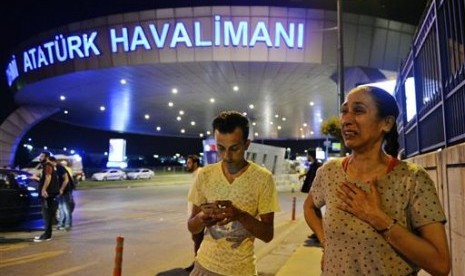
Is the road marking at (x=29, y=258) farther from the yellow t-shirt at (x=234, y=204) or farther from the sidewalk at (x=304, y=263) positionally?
the yellow t-shirt at (x=234, y=204)

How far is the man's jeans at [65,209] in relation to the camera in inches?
462

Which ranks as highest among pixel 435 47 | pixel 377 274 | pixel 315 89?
pixel 315 89

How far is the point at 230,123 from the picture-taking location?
296cm

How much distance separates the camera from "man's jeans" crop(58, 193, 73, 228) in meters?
11.7

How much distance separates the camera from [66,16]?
94.6ft

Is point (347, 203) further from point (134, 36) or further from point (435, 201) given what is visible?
point (134, 36)

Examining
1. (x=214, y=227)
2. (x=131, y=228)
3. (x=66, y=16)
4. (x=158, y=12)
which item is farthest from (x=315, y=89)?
(x=214, y=227)

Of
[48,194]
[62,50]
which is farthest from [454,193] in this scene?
[62,50]

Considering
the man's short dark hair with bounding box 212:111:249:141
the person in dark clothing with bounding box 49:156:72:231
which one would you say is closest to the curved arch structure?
the person in dark clothing with bounding box 49:156:72:231

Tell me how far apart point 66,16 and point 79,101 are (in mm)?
10725

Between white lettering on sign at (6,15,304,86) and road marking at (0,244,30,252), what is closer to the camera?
road marking at (0,244,30,252)

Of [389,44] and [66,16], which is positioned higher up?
[66,16]

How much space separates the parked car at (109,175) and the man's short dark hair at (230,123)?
48.3 m

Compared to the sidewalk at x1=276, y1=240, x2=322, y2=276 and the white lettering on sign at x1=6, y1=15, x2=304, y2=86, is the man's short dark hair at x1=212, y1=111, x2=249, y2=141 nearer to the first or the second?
the sidewalk at x1=276, y1=240, x2=322, y2=276
